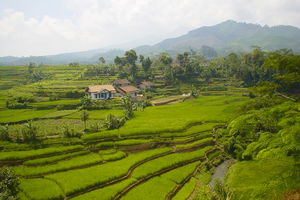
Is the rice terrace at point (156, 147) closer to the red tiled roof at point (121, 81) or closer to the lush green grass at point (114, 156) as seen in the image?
the lush green grass at point (114, 156)

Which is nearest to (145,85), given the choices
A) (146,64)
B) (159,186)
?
(146,64)

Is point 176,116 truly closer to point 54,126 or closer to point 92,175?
point 54,126

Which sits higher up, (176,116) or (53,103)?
(53,103)

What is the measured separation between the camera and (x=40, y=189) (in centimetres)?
2750

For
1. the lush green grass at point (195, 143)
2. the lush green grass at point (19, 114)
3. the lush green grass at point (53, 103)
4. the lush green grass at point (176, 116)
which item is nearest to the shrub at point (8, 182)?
the lush green grass at point (176, 116)

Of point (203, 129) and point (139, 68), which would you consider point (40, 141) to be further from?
point (139, 68)

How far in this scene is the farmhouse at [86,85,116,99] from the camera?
79062mm

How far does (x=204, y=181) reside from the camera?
32.1 meters

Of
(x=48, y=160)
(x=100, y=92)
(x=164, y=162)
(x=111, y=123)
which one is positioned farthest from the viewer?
Result: (x=100, y=92)

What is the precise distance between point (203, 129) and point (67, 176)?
2666 centimetres

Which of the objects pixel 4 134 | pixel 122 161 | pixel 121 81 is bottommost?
pixel 122 161

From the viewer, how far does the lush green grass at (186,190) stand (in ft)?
92.7

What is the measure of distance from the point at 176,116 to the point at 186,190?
28.8 m

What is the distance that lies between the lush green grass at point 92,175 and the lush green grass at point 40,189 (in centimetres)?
85
